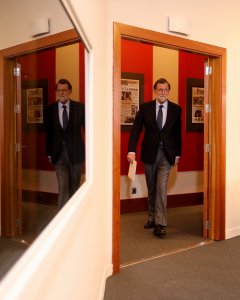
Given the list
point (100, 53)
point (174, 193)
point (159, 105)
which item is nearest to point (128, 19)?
point (100, 53)

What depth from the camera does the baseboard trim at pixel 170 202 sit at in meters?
4.84

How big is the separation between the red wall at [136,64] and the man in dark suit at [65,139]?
128 inches

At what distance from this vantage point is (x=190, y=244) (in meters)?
3.53

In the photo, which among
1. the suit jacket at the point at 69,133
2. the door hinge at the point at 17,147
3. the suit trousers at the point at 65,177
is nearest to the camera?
the door hinge at the point at 17,147

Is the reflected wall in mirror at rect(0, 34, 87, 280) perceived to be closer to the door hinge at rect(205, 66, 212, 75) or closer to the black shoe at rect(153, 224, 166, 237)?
the door hinge at rect(205, 66, 212, 75)

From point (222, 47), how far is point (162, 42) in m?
0.86

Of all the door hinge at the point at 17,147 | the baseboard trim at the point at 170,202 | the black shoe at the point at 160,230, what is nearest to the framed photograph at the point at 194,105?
the baseboard trim at the point at 170,202

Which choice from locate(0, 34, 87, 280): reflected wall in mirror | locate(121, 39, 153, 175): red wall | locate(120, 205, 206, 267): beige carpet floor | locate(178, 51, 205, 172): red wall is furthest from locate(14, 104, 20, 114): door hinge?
locate(178, 51, 205, 172): red wall

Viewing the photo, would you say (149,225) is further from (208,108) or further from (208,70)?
(208,70)

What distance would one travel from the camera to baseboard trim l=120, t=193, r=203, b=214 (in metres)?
4.84

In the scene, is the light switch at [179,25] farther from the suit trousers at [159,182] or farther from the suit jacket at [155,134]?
the suit trousers at [159,182]

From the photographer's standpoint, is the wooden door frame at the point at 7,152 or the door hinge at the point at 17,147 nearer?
the wooden door frame at the point at 7,152

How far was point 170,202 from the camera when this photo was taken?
17.1ft

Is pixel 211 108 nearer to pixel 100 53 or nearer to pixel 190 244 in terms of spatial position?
pixel 190 244
